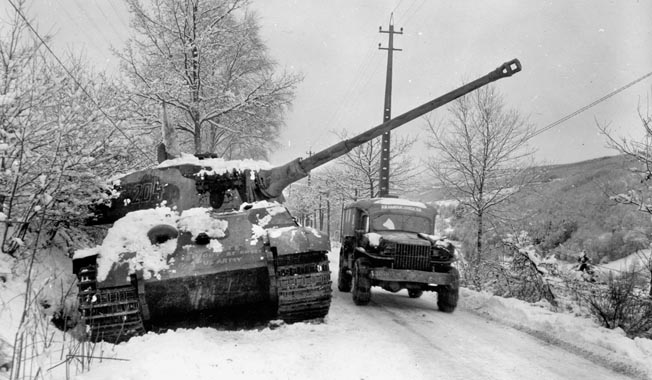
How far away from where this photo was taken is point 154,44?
51.9ft

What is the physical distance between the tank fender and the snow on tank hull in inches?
0.5

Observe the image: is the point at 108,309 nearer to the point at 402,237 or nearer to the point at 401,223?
the point at 402,237

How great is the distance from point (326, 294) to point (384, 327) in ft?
4.18

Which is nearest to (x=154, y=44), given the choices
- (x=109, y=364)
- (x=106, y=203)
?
(x=106, y=203)

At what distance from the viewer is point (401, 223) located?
31.3 ft

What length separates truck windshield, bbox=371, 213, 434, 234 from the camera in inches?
370

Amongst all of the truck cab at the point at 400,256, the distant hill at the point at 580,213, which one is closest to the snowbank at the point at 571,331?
the truck cab at the point at 400,256

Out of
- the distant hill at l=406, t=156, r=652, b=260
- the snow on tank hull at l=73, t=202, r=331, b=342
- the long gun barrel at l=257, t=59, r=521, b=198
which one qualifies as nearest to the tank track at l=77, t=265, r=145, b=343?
the snow on tank hull at l=73, t=202, r=331, b=342

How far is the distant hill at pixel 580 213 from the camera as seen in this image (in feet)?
59.9

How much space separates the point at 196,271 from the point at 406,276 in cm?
377

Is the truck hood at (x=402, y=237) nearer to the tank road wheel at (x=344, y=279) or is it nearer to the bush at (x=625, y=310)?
the tank road wheel at (x=344, y=279)

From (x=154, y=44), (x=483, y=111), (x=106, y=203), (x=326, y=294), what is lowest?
(x=326, y=294)

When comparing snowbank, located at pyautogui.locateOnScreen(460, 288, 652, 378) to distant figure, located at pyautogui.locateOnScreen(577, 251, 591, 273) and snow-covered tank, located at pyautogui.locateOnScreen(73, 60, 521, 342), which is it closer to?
distant figure, located at pyautogui.locateOnScreen(577, 251, 591, 273)

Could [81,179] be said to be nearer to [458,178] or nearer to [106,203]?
[106,203]
